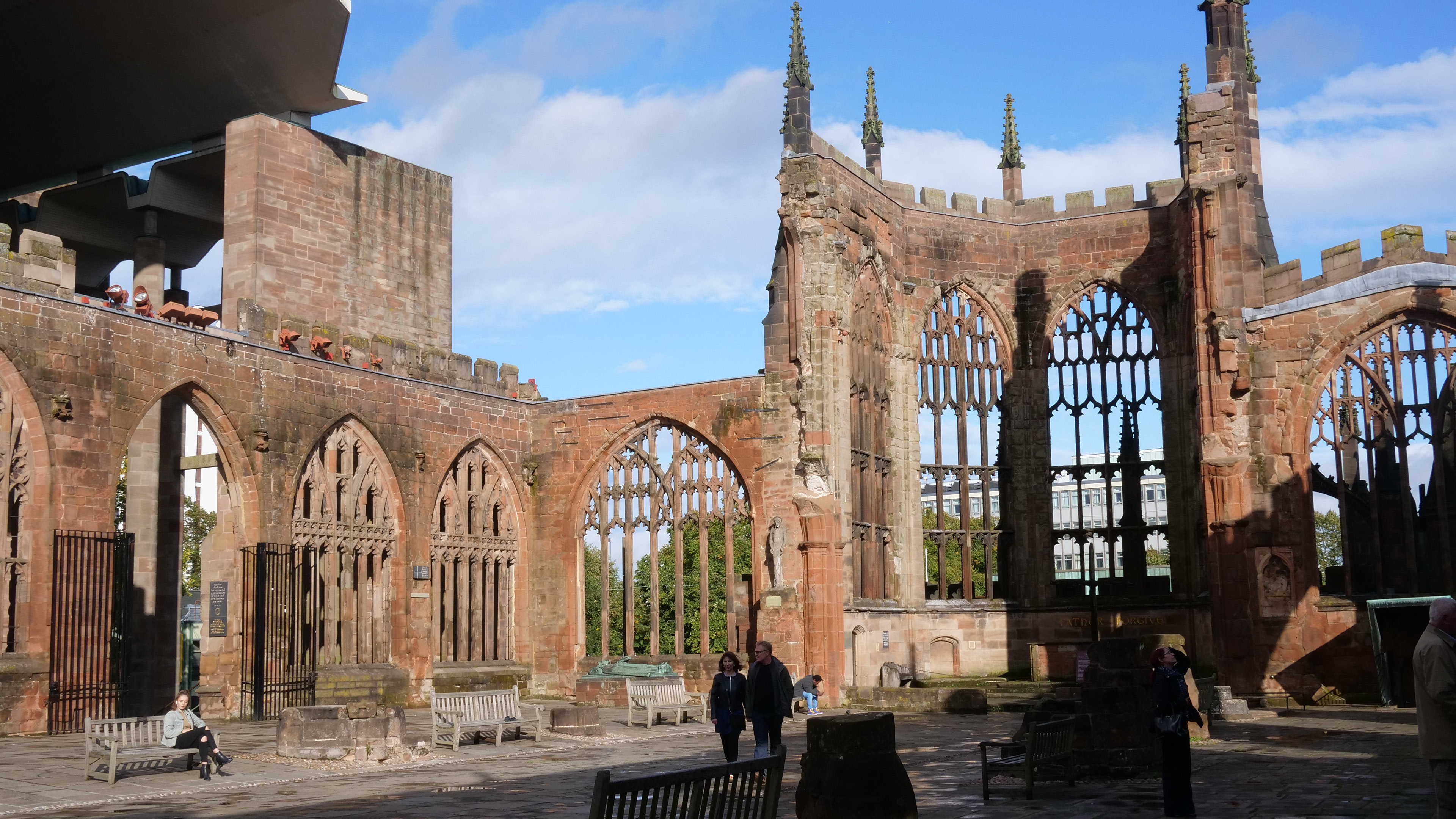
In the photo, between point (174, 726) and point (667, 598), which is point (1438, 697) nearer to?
point (174, 726)

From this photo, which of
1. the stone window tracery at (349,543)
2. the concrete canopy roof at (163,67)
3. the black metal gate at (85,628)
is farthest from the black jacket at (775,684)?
the concrete canopy roof at (163,67)

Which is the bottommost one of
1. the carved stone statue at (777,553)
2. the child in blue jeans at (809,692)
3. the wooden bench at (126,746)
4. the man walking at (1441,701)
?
the child in blue jeans at (809,692)

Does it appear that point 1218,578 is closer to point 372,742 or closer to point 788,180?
point 788,180

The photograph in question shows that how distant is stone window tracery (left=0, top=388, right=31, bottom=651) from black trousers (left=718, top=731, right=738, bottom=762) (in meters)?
11.1

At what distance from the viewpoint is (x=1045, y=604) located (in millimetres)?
30750

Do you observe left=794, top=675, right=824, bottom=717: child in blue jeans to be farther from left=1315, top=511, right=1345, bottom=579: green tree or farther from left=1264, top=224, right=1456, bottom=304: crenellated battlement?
left=1315, top=511, right=1345, bottom=579: green tree

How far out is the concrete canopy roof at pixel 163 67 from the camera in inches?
1131

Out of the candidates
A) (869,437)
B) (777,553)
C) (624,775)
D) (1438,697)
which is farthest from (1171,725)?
(869,437)

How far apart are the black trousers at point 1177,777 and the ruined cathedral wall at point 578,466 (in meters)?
17.1

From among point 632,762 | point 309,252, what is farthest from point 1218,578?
point 309,252

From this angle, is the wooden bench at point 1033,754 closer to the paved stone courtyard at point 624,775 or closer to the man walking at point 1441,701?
the paved stone courtyard at point 624,775

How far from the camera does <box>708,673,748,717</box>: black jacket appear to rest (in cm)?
1373

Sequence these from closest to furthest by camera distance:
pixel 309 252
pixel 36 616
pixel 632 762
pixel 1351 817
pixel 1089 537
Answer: pixel 1351 817
pixel 632 762
pixel 36 616
pixel 309 252
pixel 1089 537

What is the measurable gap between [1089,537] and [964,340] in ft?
16.0
